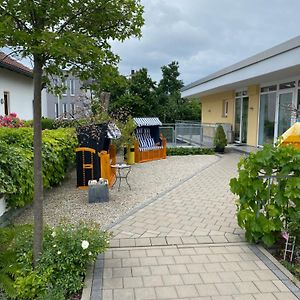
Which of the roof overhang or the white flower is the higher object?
the roof overhang

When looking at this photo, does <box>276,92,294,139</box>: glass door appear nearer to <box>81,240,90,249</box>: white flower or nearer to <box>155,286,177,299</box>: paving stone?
<box>155,286,177,299</box>: paving stone

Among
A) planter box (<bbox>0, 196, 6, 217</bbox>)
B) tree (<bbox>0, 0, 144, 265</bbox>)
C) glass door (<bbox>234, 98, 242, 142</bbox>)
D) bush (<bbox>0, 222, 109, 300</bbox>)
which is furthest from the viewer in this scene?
glass door (<bbox>234, 98, 242, 142</bbox>)

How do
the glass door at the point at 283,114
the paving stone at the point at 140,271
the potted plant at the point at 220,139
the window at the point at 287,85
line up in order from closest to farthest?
the paving stone at the point at 140,271 → the window at the point at 287,85 → the glass door at the point at 283,114 → the potted plant at the point at 220,139

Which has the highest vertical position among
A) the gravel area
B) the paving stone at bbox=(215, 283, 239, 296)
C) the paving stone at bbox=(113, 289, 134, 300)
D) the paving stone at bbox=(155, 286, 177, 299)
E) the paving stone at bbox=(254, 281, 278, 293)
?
the paving stone at bbox=(155, 286, 177, 299)

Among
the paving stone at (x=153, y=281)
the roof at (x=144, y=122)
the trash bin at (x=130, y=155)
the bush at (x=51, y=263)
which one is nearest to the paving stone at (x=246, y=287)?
the paving stone at (x=153, y=281)

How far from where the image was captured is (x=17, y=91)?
49.0ft

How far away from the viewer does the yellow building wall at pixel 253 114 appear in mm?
13375

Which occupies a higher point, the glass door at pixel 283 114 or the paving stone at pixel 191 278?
the glass door at pixel 283 114

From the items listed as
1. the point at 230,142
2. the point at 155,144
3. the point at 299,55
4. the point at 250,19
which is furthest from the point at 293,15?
the point at 230,142

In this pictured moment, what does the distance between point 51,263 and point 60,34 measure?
2.05m

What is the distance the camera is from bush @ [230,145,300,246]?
345 centimetres

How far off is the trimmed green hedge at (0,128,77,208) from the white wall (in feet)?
26.8

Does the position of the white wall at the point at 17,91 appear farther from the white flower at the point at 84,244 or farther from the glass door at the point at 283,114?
the white flower at the point at 84,244

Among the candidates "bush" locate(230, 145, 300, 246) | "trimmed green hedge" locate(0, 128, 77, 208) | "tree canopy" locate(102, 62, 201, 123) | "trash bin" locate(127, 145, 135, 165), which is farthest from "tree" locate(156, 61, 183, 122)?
"bush" locate(230, 145, 300, 246)
